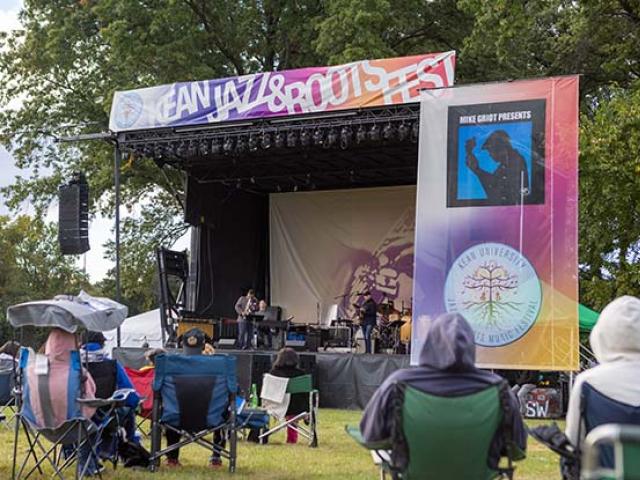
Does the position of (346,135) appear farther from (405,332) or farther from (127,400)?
(127,400)

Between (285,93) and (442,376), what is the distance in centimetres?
944

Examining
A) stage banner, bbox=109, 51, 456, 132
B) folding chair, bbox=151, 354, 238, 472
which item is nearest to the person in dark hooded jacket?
folding chair, bbox=151, 354, 238, 472

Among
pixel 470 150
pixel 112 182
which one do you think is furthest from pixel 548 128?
pixel 112 182

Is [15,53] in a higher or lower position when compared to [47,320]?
higher

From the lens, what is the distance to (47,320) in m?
5.30

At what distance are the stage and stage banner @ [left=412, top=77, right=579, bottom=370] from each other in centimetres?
292

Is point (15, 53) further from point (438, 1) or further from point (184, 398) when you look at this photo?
point (184, 398)

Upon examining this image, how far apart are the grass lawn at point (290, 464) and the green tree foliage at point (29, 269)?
1071 inches

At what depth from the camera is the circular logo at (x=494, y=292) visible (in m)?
8.77

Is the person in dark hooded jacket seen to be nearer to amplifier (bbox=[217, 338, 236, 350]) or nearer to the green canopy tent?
the green canopy tent

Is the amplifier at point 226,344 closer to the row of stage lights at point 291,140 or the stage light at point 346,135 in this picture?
the row of stage lights at point 291,140

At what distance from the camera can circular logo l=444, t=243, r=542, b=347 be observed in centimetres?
877

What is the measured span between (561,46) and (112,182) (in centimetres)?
Result: 958

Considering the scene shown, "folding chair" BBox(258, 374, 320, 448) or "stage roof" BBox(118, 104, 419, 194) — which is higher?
"stage roof" BBox(118, 104, 419, 194)
